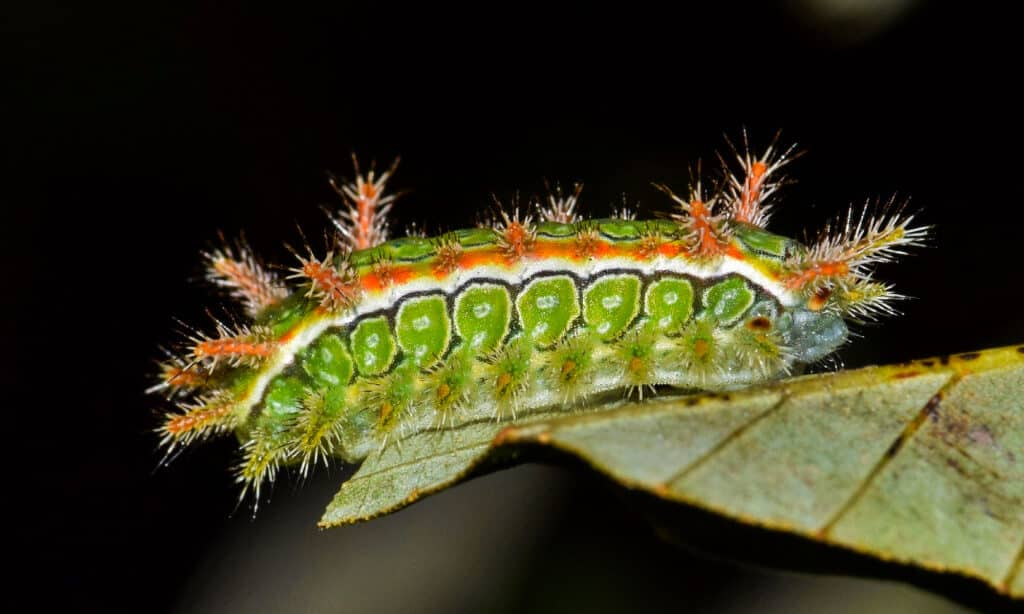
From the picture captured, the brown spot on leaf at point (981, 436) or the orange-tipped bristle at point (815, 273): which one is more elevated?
the orange-tipped bristle at point (815, 273)

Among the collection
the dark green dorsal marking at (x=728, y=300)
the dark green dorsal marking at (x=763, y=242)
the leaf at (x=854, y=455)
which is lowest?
the leaf at (x=854, y=455)

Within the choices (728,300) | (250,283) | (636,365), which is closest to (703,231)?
(728,300)

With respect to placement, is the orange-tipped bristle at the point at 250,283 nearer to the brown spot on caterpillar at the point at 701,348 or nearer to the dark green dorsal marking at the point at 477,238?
the dark green dorsal marking at the point at 477,238

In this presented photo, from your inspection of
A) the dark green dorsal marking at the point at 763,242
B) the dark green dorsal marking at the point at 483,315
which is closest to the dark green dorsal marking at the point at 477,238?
the dark green dorsal marking at the point at 483,315

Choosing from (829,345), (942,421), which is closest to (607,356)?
(829,345)

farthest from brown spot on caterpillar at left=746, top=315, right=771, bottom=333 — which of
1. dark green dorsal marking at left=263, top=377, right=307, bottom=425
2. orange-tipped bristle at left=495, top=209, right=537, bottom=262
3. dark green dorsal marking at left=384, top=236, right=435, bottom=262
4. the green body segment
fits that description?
dark green dorsal marking at left=263, top=377, right=307, bottom=425

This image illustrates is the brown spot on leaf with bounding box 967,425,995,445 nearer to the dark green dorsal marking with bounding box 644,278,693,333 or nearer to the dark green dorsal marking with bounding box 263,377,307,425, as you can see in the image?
the dark green dorsal marking with bounding box 644,278,693,333
